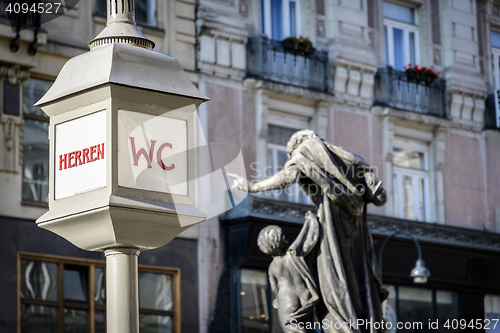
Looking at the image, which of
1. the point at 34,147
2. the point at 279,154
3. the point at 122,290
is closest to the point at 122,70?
the point at 122,290

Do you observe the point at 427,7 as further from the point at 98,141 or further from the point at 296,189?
the point at 98,141

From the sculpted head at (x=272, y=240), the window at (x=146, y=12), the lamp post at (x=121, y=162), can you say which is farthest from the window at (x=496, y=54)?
the lamp post at (x=121, y=162)

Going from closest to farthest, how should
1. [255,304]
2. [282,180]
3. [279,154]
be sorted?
[282,180], [255,304], [279,154]

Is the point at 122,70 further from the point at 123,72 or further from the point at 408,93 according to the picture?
the point at 408,93

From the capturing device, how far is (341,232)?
9.31m

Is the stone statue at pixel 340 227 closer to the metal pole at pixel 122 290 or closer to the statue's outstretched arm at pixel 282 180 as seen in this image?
the statue's outstretched arm at pixel 282 180

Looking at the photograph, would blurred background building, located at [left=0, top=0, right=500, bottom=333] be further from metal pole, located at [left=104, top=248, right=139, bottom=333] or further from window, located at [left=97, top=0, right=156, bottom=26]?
metal pole, located at [left=104, top=248, right=139, bottom=333]

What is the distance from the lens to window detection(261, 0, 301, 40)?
2384 centimetres

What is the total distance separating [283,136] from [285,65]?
1.44 metres

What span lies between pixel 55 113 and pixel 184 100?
0.49 m

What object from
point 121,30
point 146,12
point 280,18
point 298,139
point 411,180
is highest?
point 280,18

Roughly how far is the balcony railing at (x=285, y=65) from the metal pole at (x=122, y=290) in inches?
736

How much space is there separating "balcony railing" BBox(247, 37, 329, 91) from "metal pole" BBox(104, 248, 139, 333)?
18684mm

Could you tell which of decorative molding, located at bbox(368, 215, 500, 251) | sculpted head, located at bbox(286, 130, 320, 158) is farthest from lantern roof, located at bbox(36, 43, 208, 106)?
decorative molding, located at bbox(368, 215, 500, 251)
